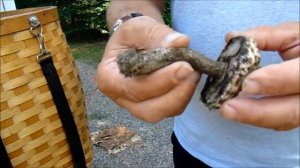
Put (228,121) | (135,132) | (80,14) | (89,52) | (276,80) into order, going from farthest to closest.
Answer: (80,14) < (89,52) < (135,132) < (228,121) < (276,80)

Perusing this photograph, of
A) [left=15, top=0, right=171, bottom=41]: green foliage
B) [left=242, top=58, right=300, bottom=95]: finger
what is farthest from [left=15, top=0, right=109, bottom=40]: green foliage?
[left=242, top=58, right=300, bottom=95]: finger

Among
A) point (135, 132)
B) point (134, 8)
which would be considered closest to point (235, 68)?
point (134, 8)

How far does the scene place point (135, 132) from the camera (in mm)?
2676

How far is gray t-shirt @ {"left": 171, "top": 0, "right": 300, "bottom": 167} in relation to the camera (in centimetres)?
78

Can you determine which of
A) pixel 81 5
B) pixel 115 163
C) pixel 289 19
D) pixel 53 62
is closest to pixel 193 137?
pixel 289 19

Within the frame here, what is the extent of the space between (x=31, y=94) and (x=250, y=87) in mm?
587

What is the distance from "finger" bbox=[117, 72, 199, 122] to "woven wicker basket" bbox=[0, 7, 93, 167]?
15.8 inches

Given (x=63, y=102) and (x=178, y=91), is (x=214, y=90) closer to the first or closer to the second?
(x=178, y=91)

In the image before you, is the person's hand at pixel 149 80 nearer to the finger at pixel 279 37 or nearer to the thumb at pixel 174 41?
the thumb at pixel 174 41

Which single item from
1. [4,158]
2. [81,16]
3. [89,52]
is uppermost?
[4,158]

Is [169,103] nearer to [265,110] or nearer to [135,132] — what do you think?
[265,110]

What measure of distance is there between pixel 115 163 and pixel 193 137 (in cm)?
151

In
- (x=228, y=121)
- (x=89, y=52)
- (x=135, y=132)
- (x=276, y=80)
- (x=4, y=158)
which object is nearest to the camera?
(x=276, y=80)

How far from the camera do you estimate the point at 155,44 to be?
682 millimetres
